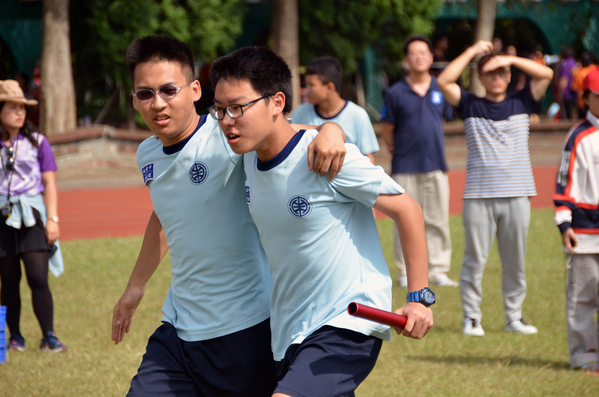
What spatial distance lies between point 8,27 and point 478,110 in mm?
18376

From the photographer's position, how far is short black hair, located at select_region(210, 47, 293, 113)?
8.75 feet

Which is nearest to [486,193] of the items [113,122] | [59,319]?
[59,319]

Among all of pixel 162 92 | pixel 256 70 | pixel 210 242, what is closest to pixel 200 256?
pixel 210 242

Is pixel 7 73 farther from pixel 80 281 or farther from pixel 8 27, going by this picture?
pixel 80 281

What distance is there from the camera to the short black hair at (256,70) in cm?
267

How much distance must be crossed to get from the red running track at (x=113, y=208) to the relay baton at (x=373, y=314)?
8345 mm

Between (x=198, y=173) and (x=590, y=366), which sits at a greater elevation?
(x=198, y=173)

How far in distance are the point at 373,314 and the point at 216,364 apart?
0.93 metres

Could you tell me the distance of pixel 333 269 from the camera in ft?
8.73

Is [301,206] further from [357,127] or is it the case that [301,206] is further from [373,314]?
[357,127]

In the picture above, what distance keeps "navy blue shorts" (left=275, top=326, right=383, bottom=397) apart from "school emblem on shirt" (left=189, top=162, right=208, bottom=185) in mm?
811

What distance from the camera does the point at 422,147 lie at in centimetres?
694

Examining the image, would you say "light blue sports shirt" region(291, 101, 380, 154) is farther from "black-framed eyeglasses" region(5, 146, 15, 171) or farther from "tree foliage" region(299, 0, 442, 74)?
"tree foliage" region(299, 0, 442, 74)

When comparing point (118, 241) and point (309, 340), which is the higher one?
point (309, 340)
